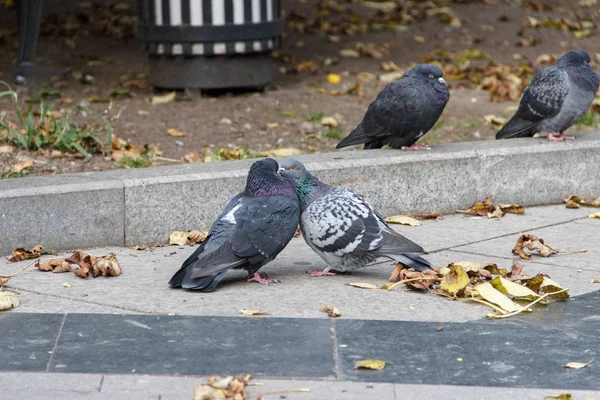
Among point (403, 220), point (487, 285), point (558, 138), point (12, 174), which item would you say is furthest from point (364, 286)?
point (558, 138)

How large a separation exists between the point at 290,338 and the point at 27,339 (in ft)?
3.49

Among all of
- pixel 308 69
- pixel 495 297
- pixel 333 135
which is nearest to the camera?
pixel 495 297

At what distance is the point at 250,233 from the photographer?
4.67 meters

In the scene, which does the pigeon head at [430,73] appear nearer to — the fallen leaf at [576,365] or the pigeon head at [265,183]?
the pigeon head at [265,183]

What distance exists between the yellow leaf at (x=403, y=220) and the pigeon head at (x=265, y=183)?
4.80 feet

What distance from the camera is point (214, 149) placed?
7.28 meters

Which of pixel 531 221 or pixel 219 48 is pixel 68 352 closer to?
pixel 531 221

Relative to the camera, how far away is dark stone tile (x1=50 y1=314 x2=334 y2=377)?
145 inches

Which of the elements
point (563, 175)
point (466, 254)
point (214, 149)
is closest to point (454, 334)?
point (466, 254)

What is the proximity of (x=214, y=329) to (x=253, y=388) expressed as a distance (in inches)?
26.9

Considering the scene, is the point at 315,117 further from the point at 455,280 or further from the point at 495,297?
the point at 495,297

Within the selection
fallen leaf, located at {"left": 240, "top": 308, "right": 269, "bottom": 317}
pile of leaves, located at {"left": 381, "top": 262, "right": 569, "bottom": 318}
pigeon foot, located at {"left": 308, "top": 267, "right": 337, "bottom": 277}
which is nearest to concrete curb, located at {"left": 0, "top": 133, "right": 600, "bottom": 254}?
pigeon foot, located at {"left": 308, "top": 267, "right": 337, "bottom": 277}

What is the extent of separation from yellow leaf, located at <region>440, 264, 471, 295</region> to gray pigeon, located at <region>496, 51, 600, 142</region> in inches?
103

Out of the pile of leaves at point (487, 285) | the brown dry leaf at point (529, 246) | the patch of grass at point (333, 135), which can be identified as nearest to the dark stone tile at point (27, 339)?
the pile of leaves at point (487, 285)
